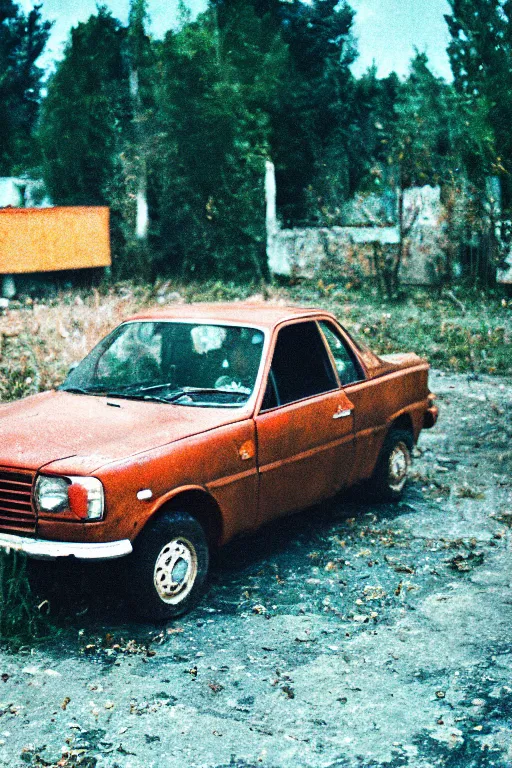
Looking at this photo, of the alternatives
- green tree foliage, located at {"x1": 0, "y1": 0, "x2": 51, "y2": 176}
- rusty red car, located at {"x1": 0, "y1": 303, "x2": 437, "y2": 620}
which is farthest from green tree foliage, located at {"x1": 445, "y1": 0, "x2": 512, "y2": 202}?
green tree foliage, located at {"x1": 0, "y1": 0, "x2": 51, "y2": 176}

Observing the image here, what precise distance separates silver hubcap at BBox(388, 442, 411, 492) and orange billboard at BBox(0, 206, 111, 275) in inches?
521

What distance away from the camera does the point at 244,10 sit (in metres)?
25.0

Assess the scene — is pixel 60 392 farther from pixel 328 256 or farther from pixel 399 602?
pixel 328 256

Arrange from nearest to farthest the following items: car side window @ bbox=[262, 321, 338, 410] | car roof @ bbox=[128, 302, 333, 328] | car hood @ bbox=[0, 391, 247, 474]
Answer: car hood @ bbox=[0, 391, 247, 474] < car side window @ bbox=[262, 321, 338, 410] < car roof @ bbox=[128, 302, 333, 328]

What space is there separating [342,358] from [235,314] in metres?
0.98

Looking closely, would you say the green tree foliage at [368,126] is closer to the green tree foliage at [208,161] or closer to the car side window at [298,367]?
the green tree foliage at [208,161]

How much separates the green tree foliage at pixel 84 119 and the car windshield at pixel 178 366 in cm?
1792

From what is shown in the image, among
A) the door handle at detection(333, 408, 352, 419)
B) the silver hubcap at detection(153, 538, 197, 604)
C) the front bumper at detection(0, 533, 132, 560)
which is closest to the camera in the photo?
the front bumper at detection(0, 533, 132, 560)

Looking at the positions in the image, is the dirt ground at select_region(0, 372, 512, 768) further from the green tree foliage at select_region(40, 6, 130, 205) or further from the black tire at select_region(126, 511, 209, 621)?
the green tree foliage at select_region(40, 6, 130, 205)

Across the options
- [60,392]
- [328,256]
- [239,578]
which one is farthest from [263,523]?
[328,256]

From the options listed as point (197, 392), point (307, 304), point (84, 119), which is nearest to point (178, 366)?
point (197, 392)

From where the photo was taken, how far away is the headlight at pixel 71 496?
4480mm

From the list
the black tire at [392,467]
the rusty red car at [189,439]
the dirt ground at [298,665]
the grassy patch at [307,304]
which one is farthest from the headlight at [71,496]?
the grassy patch at [307,304]

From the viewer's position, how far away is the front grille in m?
4.62
